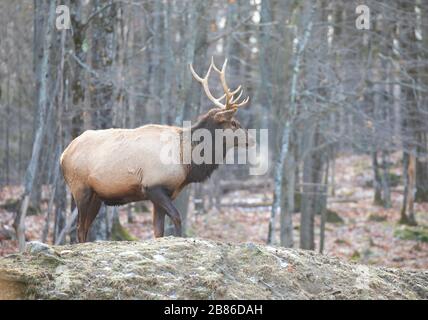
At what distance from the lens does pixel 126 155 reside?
9156 mm

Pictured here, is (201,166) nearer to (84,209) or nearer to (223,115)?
(223,115)

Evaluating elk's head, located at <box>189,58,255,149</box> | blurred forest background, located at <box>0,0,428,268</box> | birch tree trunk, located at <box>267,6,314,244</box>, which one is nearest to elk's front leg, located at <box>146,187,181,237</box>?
elk's head, located at <box>189,58,255,149</box>

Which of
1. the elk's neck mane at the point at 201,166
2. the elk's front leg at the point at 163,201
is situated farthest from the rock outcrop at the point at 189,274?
the elk's neck mane at the point at 201,166

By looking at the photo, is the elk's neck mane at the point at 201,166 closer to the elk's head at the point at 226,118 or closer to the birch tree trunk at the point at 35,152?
the elk's head at the point at 226,118

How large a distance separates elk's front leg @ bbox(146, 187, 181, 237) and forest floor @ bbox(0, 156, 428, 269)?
16.4ft

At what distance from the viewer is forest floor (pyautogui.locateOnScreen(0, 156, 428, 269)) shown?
16766mm

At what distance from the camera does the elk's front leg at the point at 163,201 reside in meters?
8.70

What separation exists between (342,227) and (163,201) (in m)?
13.0

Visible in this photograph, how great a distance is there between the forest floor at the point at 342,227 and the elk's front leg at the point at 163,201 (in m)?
5.01

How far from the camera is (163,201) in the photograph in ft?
29.1

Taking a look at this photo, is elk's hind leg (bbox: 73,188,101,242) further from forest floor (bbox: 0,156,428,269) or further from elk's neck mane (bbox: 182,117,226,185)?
forest floor (bbox: 0,156,428,269)

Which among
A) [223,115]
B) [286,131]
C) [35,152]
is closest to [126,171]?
[223,115]

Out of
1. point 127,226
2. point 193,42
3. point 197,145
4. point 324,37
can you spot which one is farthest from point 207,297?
point 127,226

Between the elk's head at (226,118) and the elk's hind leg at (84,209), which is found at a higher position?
the elk's head at (226,118)
